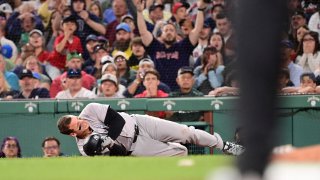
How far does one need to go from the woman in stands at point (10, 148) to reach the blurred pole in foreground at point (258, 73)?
8044mm

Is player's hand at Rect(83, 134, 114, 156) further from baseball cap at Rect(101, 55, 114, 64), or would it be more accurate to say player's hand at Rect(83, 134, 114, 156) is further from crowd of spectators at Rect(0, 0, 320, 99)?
baseball cap at Rect(101, 55, 114, 64)

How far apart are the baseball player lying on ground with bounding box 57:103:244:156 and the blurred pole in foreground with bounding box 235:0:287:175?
6.07 m

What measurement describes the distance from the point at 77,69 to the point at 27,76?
2.51 feet

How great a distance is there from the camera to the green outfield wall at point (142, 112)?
1117 cm

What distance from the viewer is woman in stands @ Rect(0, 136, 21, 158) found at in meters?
10.9

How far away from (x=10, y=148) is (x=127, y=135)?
197 centimetres

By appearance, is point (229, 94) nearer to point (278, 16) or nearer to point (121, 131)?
point (121, 131)

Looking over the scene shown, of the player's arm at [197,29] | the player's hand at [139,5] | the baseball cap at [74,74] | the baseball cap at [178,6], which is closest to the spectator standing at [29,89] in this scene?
the baseball cap at [74,74]

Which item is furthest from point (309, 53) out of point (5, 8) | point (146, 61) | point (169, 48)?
point (5, 8)

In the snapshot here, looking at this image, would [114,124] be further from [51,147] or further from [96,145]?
[51,147]

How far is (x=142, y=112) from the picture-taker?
11445mm

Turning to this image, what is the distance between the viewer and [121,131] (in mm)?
9695

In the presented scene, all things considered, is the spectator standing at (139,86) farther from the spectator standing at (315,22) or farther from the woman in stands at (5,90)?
the spectator standing at (315,22)

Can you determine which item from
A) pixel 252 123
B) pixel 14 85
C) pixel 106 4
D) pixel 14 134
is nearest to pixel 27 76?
pixel 14 85
